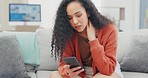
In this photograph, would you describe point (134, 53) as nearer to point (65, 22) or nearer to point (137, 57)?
point (137, 57)

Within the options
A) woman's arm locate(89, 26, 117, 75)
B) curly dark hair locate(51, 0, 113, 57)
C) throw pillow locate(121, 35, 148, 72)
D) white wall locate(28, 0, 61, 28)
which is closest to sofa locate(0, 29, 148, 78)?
throw pillow locate(121, 35, 148, 72)

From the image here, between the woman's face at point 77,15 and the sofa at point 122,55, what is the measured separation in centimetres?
61

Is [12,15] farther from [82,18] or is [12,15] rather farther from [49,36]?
[82,18]

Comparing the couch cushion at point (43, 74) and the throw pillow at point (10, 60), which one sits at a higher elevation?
the throw pillow at point (10, 60)

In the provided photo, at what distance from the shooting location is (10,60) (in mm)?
1839

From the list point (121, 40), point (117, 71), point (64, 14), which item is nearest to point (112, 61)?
point (117, 71)

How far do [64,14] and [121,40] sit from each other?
0.79m

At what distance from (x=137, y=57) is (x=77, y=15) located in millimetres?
801

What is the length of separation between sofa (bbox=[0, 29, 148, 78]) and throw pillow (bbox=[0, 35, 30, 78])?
0.16 feet

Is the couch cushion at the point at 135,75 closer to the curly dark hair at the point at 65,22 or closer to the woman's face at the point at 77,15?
the curly dark hair at the point at 65,22

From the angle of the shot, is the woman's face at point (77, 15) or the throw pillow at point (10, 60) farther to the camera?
the throw pillow at point (10, 60)

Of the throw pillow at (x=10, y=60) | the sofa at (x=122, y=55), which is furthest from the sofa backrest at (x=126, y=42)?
the throw pillow at (x=10, y=60)

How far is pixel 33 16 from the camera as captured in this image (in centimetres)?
358

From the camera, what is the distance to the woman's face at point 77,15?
1.49 meters
